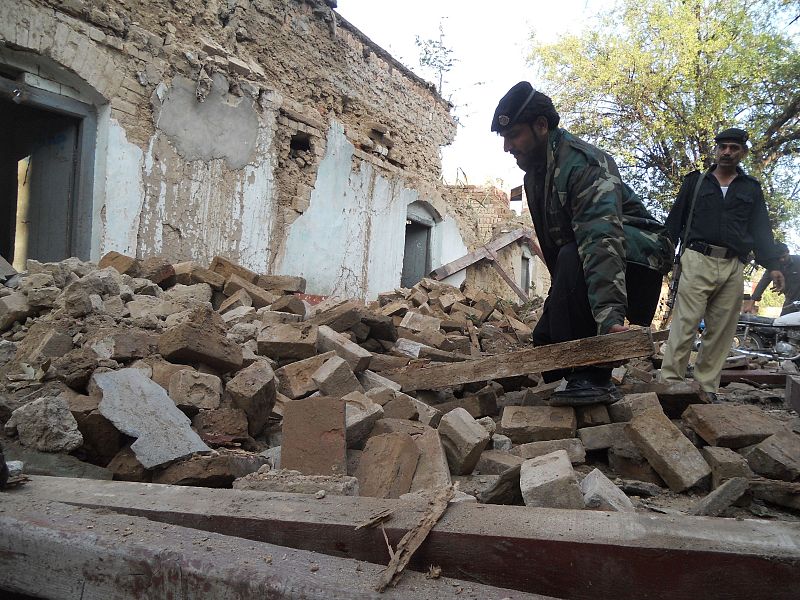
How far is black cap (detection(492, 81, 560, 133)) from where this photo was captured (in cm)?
303

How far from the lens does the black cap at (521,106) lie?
303 centimetres

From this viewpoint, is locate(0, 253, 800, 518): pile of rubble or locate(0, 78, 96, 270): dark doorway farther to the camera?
locate(0, 78, 96, 270): dark doorway

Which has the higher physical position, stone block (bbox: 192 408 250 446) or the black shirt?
the black shirt

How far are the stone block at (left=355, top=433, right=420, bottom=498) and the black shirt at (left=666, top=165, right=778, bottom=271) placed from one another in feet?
10.3

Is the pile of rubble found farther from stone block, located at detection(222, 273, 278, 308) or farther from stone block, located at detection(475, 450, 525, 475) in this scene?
stone block, located at detection(222, 273, 278, 308)

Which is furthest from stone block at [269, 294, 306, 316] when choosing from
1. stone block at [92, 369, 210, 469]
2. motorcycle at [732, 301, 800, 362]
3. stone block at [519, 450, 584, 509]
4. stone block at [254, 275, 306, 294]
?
motorcycle at [732, 301, 800, 362]

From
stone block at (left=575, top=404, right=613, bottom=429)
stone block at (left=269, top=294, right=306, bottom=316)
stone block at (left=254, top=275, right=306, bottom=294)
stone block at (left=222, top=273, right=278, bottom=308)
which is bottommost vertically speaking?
stone block at (left=575, top=404, right=613, bottom=429)

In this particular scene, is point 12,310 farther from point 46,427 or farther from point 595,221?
point 595,221

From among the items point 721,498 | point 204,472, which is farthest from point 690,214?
point 204,472

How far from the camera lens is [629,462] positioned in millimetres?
2463

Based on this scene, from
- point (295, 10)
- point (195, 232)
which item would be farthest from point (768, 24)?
point (195, 232)

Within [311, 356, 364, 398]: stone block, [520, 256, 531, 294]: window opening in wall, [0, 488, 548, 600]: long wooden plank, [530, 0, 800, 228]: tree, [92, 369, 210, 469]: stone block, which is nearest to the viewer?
[0, 488, 548, 600]: long wooden plank

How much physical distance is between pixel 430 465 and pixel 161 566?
3.86 feet

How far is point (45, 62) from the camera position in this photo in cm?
530
